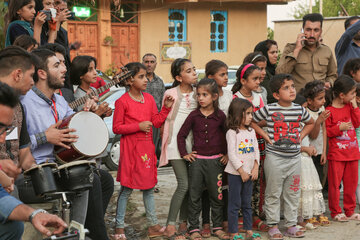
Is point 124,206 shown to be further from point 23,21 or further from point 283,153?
point 23,21

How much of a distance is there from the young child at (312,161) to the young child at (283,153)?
0.97ft

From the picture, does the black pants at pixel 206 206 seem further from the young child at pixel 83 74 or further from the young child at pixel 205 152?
the young child at pixel 83 74

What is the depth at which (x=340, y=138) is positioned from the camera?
698 cm

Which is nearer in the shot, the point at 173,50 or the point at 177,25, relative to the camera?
the point at 173,50

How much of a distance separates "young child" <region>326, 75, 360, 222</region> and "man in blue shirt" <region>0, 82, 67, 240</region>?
426 centimetres

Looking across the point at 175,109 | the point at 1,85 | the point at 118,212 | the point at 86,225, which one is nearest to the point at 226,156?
the point at 175,109

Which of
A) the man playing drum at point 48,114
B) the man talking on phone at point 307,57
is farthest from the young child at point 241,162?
the man talking on phone at point 307,57

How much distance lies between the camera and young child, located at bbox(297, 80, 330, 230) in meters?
6.61

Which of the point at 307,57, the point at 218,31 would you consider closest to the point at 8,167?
the point at 307,57

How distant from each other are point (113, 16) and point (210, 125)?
15.6 m

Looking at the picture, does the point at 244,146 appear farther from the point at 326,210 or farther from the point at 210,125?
the point at 326,210

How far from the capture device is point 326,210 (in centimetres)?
728

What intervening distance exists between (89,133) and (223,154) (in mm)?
1695

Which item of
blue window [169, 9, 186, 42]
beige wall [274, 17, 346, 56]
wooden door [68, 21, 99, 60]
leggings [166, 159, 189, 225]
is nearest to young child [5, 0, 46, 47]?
leggings [166, 159, 189, 225]
